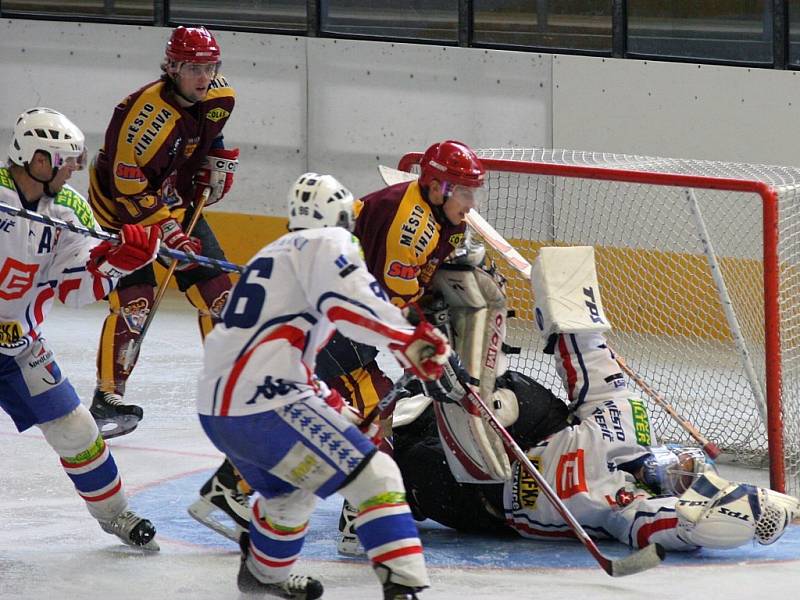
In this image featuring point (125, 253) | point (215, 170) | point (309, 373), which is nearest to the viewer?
point (309, 373)

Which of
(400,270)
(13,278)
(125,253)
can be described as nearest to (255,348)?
(125,253)

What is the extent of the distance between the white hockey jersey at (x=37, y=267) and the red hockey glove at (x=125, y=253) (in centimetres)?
4

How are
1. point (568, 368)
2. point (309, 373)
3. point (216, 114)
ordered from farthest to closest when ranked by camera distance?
point (216, 114), point (568, 368), point (309, 373)

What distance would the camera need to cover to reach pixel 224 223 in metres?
8.45

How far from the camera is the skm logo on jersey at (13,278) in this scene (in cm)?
402

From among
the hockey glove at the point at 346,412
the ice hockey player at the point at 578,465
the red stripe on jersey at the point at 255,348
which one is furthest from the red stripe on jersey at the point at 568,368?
the red stripe on jersey at the point at 255,348

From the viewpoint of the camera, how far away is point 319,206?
3.43m

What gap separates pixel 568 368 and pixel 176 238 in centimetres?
163

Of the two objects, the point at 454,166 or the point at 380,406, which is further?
the point at 454,166

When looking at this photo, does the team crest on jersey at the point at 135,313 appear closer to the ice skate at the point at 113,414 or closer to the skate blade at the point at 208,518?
the ice skate at the point at 113,414

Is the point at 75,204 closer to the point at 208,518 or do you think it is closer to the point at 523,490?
the point at 208,518

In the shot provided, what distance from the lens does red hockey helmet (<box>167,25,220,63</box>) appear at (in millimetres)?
5410

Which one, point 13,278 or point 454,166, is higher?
point 454,166

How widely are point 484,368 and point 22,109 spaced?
196 inches
